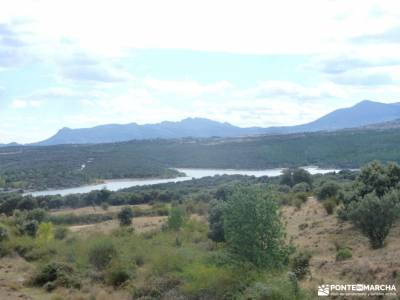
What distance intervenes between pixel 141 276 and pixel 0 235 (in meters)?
18.2

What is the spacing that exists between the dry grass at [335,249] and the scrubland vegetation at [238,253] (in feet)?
0.23

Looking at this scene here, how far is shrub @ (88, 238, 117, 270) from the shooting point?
3300cm

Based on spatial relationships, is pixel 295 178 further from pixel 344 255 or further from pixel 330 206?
pixel 344 255

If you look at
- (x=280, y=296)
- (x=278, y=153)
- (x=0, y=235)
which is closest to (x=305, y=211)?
(x=0, y=235)

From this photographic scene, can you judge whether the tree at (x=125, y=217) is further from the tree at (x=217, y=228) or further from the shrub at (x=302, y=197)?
the tree at (x=217, y=228)

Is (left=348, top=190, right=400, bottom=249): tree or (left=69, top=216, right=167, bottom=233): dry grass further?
(left=69, top=216, right=167, bottom=233): dry grass

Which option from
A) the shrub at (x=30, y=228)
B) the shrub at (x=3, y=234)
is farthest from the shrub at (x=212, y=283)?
the shrub at (x=30, y=228)

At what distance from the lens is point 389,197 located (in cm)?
3008

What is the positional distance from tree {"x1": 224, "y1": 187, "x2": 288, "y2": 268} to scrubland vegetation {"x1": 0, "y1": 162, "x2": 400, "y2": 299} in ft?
0.14

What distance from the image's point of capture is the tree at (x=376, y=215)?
2962 cm

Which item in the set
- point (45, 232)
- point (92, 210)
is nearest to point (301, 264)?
point (45, 232)

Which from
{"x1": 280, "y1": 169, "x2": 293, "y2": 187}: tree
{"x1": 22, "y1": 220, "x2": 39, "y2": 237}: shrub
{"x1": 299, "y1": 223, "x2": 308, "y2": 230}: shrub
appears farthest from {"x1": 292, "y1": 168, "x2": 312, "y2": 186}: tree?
{"x1": 22, "y1": 220, "x2": 39, "y2": 237}: shrub

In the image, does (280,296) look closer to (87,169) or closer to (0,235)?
(0,235)

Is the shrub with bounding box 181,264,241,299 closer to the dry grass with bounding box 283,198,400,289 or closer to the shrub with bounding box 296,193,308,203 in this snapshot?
the dry grass with bounding box 283,198,400,289
